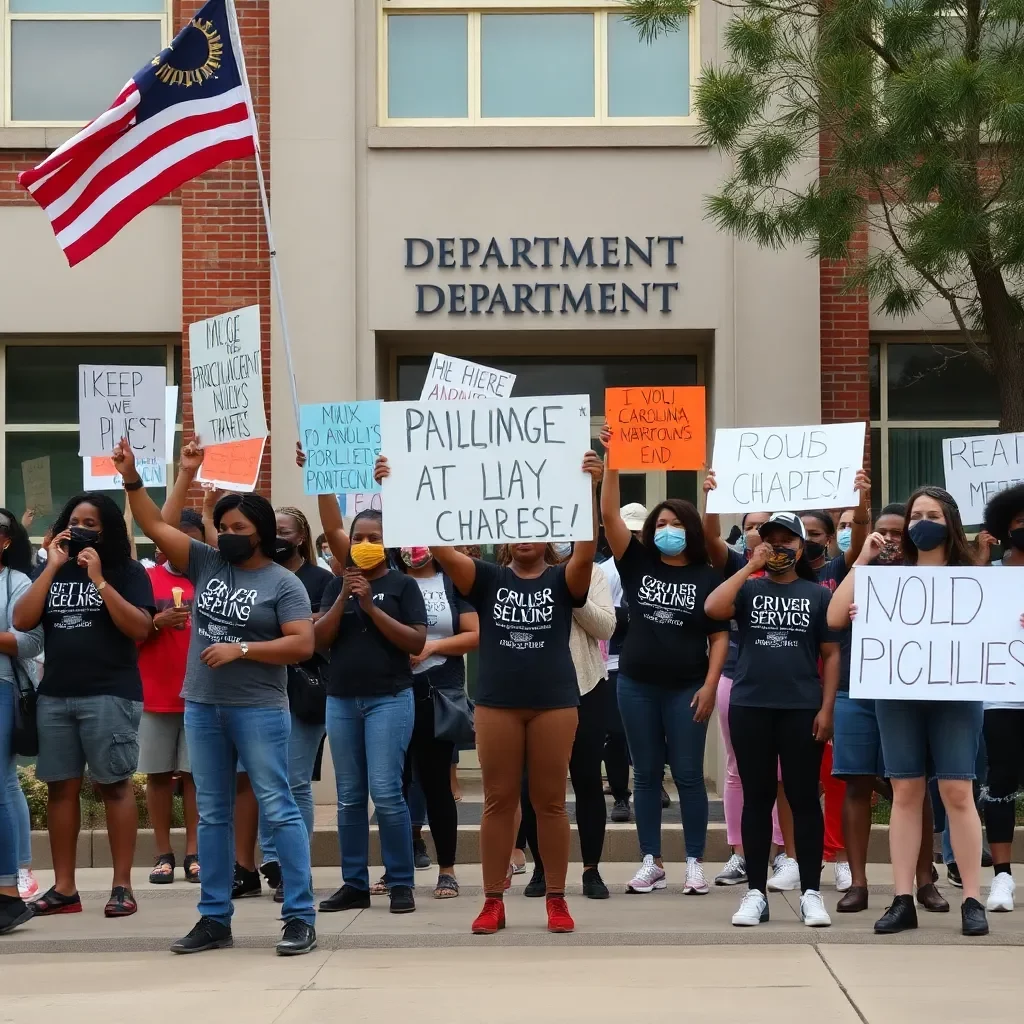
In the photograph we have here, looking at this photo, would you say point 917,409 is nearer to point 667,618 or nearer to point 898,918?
point 667,618

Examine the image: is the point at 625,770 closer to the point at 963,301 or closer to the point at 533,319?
the point at 533,319

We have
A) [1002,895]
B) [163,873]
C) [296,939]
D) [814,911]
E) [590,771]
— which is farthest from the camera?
[163,873]

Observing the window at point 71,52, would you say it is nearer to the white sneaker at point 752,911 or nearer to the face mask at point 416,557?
the face mask at point 416,557

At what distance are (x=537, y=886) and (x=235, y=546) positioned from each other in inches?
105

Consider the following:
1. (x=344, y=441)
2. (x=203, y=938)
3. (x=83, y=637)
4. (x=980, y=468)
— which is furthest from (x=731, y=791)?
(x=83, y=637)

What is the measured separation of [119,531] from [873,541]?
348cm

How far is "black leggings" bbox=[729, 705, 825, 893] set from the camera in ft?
25.3

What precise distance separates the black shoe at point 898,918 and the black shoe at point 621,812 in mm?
3291

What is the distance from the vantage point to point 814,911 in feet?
25.0

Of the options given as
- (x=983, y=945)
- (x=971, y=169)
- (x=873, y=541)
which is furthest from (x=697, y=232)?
(x=983, y=945)

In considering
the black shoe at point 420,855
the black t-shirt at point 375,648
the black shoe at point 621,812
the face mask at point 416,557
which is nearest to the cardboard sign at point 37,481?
the face mask at point 416,557

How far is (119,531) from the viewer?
314 inches

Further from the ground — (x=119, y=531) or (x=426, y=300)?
(x=426, y=300)

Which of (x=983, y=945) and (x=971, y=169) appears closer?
(x=983, y=945)
